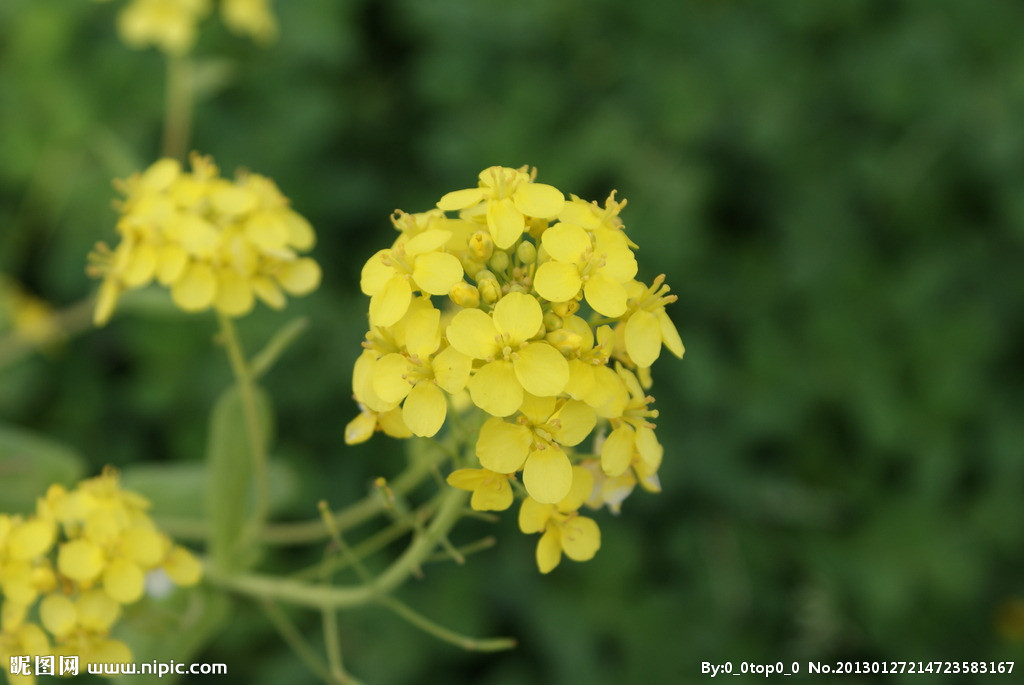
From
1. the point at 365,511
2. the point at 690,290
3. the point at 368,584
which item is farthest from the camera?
the point at 690,290

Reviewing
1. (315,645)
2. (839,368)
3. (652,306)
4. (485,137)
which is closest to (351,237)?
(485,137)

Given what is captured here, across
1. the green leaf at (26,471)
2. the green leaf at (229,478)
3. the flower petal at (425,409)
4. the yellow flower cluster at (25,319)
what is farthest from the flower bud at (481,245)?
the yellow flower cluster at (25,319)

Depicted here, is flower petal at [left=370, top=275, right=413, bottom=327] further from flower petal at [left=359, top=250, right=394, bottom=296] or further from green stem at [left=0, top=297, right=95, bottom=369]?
green stem at [left=0, top=297, right=95, bottom=369]

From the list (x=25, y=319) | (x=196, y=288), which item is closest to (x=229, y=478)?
(x=196, y=288)

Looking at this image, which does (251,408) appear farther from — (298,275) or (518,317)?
(518,317)

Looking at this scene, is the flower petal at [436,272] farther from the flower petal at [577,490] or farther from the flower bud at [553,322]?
the flower petal at [577,490]

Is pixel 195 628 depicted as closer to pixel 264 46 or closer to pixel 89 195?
pixel 89 195
